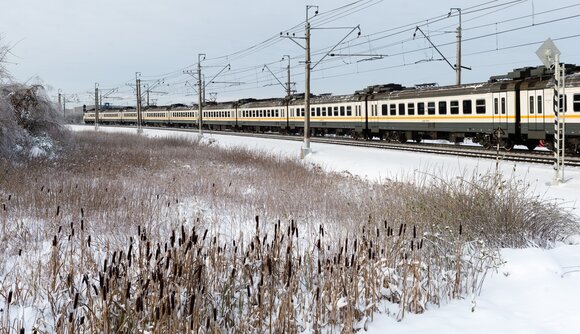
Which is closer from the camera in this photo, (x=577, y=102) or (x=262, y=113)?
(x=577, y=102)

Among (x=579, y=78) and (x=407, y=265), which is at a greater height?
(x=579, y=78)

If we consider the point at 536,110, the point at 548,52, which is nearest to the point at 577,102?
the point at 536,110

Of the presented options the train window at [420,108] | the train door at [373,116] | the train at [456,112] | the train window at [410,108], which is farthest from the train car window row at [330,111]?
the train window at [420,108]

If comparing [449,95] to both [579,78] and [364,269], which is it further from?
[364,269]

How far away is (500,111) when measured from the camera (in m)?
20.1

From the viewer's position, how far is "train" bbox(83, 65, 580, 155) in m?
18.1

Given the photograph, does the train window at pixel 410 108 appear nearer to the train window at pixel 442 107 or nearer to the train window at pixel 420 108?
the train window at pixel 420 108

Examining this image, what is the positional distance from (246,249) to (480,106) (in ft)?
59.2

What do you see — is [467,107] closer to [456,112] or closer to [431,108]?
[456,112]

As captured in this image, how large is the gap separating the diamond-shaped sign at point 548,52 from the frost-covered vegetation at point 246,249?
4.63 meters

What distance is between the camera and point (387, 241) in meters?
5.43

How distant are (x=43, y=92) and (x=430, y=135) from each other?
16912 mm

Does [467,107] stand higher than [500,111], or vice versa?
[467,107]

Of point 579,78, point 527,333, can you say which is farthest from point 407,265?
point 579,78
